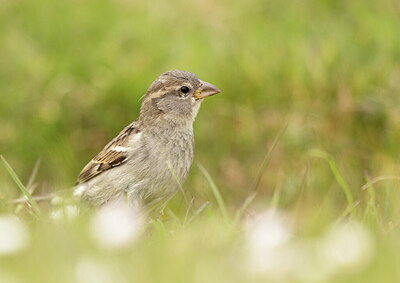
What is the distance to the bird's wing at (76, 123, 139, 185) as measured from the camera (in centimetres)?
467

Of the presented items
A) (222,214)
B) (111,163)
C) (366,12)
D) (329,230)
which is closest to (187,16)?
(366,12)

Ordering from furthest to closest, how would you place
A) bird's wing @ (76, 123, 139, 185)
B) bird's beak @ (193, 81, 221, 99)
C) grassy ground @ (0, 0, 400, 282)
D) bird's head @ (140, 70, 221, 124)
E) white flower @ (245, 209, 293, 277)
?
1. grassy ground @ (0, 0, 400, 282)
2. bird's beak @ (193, 81, 221, 99)
3. bird's head @ (140, 70, 221, 124)
4. bird's wing @ (76, 123, 139, 185)
5. white flower @ (245, 209, 293, 277)

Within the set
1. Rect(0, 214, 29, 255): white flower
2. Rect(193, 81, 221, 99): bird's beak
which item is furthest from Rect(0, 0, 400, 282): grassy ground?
Rect(0, 214, 29, 255): white flower

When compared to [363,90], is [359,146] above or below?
below

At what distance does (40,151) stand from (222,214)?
386cm

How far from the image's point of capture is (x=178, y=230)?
3.51m

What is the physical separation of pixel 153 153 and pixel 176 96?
1.94ft

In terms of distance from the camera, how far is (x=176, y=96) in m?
4.98

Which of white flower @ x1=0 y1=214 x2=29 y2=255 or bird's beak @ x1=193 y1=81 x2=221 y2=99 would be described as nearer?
white flower @ x1=0 y1=214 x2=29 y2=255

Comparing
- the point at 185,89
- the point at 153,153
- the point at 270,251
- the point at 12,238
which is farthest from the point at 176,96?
the point at 270,251

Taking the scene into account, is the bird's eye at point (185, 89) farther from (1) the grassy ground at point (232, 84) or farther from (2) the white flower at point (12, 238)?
(2) the white flower at point (12, 238)

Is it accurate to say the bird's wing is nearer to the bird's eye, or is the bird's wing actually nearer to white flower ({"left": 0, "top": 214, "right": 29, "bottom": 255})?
the bird's eye

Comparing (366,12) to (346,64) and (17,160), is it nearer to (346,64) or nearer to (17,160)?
(346,64)

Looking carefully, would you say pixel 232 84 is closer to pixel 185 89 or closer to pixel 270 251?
pixel 185 89
